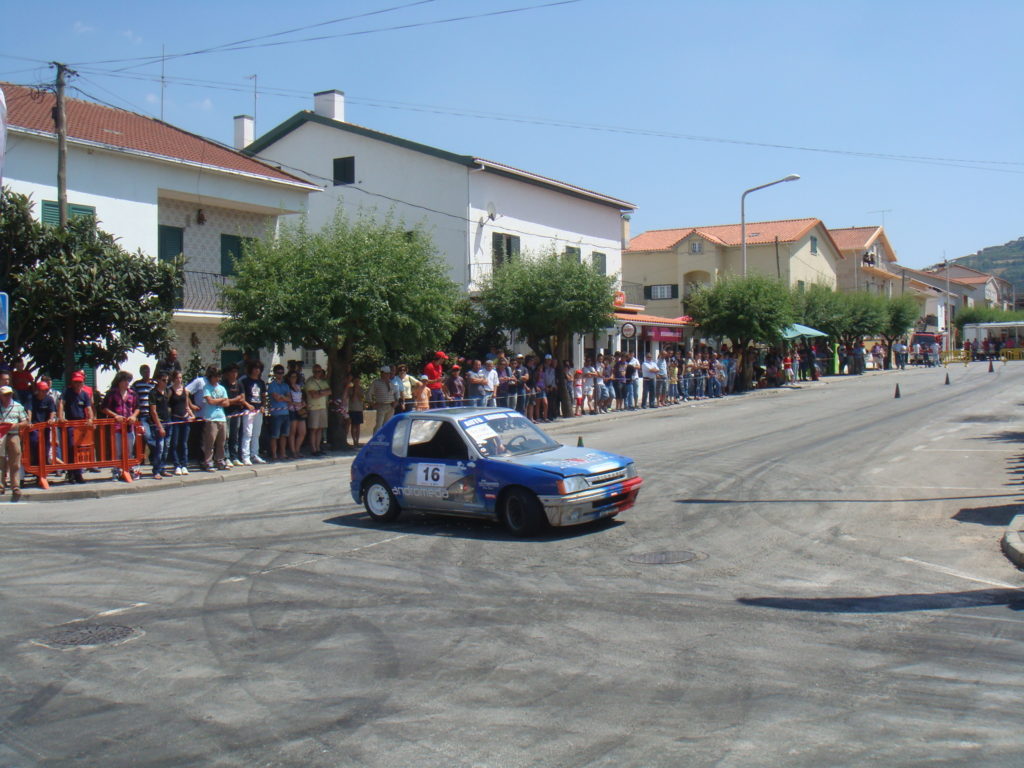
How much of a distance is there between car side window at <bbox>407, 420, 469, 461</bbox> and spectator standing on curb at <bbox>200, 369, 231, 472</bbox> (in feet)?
21.2

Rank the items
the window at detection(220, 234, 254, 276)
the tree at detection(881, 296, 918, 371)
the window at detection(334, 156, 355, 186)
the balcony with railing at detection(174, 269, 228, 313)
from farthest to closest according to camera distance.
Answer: the tree at detection(881, 296, 918, 371)
the window at detection(334, 156, 355, 186)
the window at detection(220, 234, 254, 276)
the balcony with railing at detection(174, 269, 228, 313)

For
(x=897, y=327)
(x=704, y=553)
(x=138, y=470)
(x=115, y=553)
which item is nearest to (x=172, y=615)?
(x=115, y=553)

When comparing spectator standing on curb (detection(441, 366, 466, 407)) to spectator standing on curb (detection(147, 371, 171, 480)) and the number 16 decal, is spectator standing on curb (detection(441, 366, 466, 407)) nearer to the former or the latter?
spectator standing on curb (detection(147, 371, 171, 480))

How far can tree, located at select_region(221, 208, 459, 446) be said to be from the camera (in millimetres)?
18828

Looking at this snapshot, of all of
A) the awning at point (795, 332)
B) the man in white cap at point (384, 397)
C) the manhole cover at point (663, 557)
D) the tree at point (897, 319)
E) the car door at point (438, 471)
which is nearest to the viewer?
the manhole cover at point (663, 557)

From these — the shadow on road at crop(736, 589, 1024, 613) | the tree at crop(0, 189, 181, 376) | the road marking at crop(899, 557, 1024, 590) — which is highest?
the tree at crop(0, 189, 181, 376)

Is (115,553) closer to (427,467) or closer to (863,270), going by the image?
(427,467)

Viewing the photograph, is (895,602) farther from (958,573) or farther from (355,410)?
(355,410)

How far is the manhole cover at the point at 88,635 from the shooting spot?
6.86 m

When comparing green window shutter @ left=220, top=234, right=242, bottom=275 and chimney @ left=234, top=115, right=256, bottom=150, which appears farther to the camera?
chimney @ left=234, top=115, right=256, bottom=150

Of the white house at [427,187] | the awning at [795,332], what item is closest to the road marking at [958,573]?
the white house at [427,187]

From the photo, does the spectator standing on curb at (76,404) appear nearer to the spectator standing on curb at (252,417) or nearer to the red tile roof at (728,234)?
the spectator standing on curb at (252,417)

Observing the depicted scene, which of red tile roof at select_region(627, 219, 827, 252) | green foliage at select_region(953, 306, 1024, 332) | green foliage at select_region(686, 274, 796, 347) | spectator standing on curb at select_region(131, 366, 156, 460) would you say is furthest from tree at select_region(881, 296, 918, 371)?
spectator standing on curb at select_region(131, 366, 156, 460)

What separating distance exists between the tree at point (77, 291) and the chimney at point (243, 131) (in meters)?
20.2
